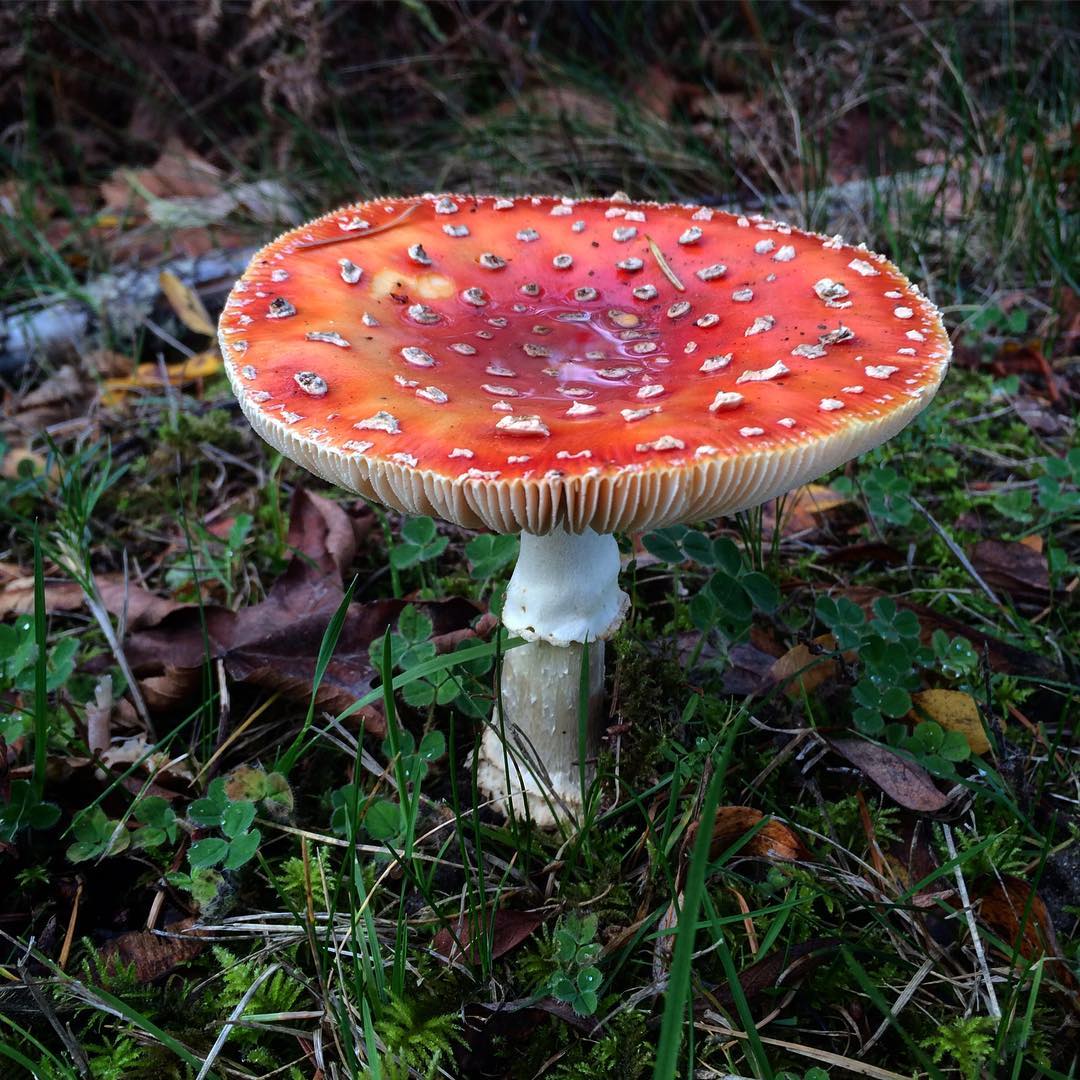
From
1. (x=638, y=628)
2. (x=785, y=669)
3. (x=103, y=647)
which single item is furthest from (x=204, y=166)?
(x=785, y=669)

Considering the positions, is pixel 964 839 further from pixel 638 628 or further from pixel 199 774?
pixel 199 774

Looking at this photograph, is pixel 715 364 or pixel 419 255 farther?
pixel 419 255

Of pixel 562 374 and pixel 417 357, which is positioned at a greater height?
pixel 417 357

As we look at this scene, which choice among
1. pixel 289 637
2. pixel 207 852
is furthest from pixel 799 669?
pixel 207 852

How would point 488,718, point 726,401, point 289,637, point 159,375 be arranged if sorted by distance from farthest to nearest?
point 159,375, point 289,637, point 488,718, point 726,401

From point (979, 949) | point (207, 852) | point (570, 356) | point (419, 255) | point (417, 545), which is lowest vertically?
point (979, 949)

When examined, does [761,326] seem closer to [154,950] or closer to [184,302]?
[154,950]

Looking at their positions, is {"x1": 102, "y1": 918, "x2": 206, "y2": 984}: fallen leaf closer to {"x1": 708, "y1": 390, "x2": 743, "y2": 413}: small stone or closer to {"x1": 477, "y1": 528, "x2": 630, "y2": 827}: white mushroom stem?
{"x1": 477, "y1": 528, "x2": 630, "y2": 827}: white mushroom stem
